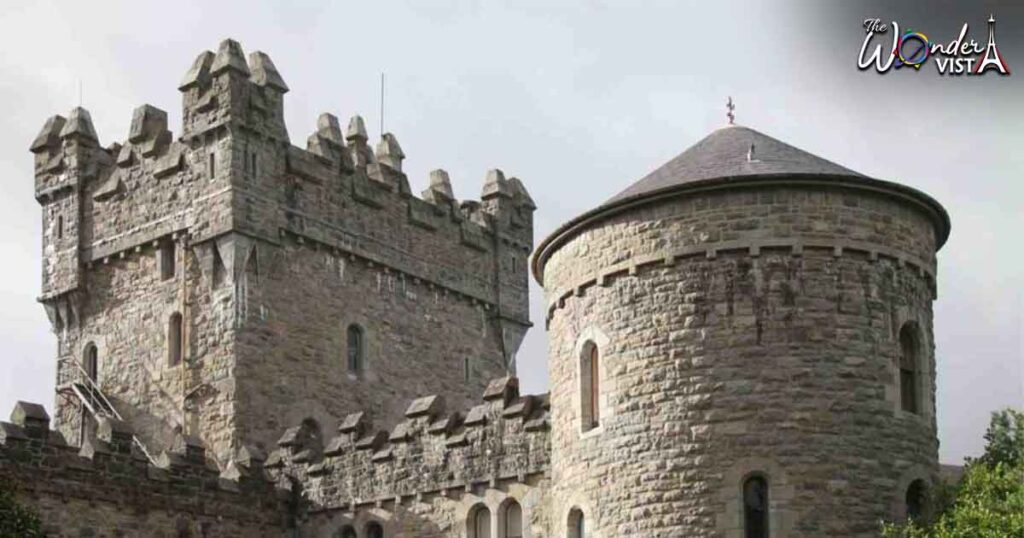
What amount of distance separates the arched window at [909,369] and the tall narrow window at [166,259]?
17.7m

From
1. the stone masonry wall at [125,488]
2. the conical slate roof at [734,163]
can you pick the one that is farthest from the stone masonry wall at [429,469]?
the conical slate roof at [734,163]

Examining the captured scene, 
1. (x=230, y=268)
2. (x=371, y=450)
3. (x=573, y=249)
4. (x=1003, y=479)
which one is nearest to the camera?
(x=1003, y=479)

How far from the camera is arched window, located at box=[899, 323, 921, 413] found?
996 inches

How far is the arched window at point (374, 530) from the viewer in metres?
31.9

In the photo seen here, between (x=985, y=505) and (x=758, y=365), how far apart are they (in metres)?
3.50

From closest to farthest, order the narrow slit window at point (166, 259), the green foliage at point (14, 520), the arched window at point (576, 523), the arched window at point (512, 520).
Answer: the arched window at point (576, 523) → the green foliage at point (14, 520) → the arched window at point (512, 520) → the narrow slit window at point (166, 259)

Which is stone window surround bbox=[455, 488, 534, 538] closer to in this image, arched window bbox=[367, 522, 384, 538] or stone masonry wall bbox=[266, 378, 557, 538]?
stone masonry wall bbox=[266, 378, 557, 538]

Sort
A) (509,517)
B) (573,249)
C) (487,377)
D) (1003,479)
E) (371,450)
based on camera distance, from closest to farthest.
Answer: (1003,479)
(573,249)
(509,517)
(371,450)
(487,377)

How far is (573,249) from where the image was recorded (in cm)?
2661

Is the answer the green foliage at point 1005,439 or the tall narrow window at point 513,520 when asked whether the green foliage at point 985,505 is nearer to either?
the green foliage at point 1005,439

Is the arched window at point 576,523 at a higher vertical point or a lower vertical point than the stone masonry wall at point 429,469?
lower

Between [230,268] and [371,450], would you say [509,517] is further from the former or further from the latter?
[230,268]

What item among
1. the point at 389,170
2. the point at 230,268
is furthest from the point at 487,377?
the point at 230,268

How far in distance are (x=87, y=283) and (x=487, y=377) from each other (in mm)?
9414
